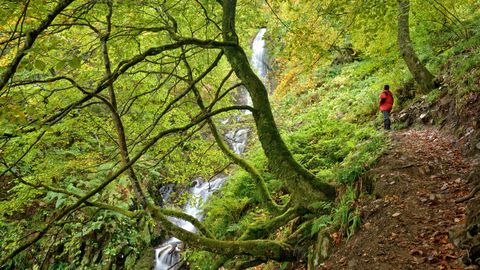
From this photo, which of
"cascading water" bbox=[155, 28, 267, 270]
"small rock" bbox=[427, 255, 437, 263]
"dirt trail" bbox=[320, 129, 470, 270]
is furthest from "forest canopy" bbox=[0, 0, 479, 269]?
"small rock" bbox=[427, 255, 437, 263]

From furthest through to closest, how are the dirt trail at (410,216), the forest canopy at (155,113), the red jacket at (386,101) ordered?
the red jacket at (386,101)
the forest canopy at (155,113)
the dirt trail at (410,216)

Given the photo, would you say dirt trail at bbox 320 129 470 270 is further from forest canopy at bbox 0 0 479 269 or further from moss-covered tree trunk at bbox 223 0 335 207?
moss-covered tree trunk at bbox 223 0 335 207

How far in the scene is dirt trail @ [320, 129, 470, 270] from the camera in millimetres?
3793

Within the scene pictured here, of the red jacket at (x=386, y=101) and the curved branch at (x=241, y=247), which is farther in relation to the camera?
the red jacket at (x=386, y=101)

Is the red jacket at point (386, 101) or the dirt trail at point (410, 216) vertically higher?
the red jacket at point (386, 101)

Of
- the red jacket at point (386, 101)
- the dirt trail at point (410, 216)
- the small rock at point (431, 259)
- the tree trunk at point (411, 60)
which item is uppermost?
the tree trunk at point (411, 60)

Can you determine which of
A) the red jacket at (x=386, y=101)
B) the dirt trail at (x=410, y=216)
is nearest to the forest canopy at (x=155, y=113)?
the dirt trail at (x=410, y=216)

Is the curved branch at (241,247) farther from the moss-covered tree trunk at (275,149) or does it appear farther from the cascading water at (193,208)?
the moss-covered tree trunk at (275,149)

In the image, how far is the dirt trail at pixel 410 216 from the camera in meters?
3.79

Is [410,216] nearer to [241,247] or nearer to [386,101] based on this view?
[241,247]

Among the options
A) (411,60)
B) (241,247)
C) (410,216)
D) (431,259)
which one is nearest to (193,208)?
(241,247)

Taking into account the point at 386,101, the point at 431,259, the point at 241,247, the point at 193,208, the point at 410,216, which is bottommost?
the point at 431,259

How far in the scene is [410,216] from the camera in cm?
441

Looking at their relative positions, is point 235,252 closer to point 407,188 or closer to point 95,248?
point 407,188
